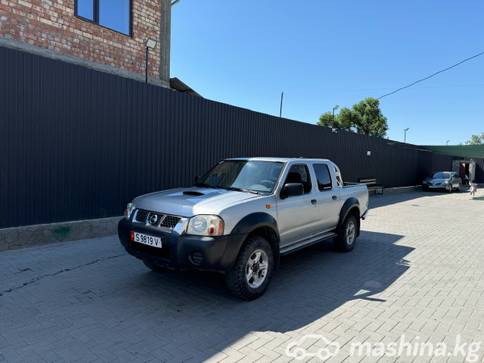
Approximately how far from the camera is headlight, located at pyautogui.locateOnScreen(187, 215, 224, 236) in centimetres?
376

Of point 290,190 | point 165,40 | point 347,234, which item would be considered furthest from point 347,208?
point 165,40

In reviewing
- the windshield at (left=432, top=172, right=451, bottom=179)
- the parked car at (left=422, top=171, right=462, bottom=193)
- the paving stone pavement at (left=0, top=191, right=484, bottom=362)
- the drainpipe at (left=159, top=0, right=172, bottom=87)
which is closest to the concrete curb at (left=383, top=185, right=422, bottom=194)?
the parked car at (left=422, top=171, right=462, bottom=193)

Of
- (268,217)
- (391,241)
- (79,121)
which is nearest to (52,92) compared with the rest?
(79,121)

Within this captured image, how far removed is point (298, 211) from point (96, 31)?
8.52 metres

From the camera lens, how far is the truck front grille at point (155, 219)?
399 centimetres

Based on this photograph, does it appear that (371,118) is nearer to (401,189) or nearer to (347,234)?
(401,189)

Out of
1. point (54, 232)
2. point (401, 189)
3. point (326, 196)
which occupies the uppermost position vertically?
point (326, 196)

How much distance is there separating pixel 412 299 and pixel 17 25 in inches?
401

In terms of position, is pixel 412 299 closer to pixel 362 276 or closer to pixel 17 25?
pixel 362 276

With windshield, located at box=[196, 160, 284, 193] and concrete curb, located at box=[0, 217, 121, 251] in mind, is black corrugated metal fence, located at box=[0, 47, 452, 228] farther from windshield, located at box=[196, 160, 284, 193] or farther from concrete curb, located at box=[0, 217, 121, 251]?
windshield, located at box=[196, 160, 284, 193]

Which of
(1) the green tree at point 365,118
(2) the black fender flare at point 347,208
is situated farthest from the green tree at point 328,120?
(2) the black fender flare at point 347,208

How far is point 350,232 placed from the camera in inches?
266

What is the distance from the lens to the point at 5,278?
184 inches

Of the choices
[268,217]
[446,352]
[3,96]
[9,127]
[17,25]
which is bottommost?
[446,352]
